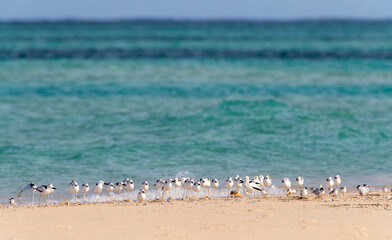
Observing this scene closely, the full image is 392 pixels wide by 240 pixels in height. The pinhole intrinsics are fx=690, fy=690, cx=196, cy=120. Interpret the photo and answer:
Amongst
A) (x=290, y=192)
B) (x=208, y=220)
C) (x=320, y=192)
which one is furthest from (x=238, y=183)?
(x=208, y=220)

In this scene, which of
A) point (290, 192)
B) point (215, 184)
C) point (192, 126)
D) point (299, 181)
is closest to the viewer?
point (290, 192)

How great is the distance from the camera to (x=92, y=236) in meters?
11.2

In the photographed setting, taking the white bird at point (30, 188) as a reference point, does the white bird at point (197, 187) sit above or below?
below

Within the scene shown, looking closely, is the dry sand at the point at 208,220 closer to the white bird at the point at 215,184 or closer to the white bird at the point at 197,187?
the white bird at the point at 197,187

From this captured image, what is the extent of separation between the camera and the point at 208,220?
12.1 metres

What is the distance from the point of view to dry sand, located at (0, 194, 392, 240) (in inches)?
442

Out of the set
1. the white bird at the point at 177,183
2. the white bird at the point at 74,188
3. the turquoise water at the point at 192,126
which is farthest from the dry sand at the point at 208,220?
the turquoise water at the point at 192,126

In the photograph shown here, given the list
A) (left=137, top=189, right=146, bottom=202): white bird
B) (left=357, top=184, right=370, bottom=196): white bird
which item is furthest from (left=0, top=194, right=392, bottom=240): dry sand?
(left=357, top=184, right=370, bottom=196): white bird

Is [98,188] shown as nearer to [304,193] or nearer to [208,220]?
[208,220]

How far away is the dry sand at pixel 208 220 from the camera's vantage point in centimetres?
1122

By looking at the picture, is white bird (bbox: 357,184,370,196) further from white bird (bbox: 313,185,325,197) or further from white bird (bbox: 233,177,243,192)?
white bird (bbox: 233,177,243,192)

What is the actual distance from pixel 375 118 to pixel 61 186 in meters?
13.5

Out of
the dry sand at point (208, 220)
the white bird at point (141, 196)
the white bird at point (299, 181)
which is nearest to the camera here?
the dry sand at point (208, 220)

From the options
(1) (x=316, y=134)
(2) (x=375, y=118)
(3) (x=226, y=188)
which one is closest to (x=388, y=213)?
(3) (x=226, y=188)
